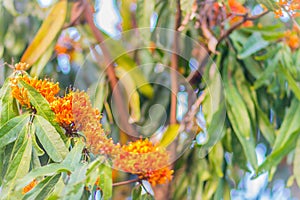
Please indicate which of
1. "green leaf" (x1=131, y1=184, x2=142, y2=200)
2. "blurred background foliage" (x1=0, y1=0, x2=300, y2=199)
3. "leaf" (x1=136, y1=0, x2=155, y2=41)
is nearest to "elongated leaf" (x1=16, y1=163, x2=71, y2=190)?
"green leaf" (x1=131, y1=184, x2=142, y2=200)

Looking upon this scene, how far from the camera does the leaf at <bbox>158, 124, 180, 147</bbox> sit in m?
0.60

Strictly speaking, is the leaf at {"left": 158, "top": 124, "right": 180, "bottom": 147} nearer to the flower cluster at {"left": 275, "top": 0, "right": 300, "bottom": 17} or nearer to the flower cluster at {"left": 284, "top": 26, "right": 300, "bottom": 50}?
the flower cluster at {"left": 275, "top": 0, "right": 300, "bottom": 17}

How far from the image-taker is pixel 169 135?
641 millimetres

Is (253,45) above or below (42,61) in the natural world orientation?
below

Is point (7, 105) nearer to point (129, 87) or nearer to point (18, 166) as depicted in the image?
point (18, 166)

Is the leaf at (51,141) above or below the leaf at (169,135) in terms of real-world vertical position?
above

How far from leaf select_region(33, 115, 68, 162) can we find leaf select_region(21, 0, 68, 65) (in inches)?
10.8

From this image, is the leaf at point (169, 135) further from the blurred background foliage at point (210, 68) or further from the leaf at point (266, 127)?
the leaf at point (266, 127)

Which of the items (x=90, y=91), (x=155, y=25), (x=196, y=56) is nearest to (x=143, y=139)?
(x=90, y=91)

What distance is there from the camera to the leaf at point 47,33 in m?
0.76

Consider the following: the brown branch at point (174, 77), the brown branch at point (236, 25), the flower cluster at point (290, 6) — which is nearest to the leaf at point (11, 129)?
the brown branch at point (174, 77)

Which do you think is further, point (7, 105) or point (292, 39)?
point (292, 39)

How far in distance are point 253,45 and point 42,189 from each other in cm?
55

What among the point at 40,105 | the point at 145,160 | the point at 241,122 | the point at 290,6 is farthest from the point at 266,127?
the point at 40,105
